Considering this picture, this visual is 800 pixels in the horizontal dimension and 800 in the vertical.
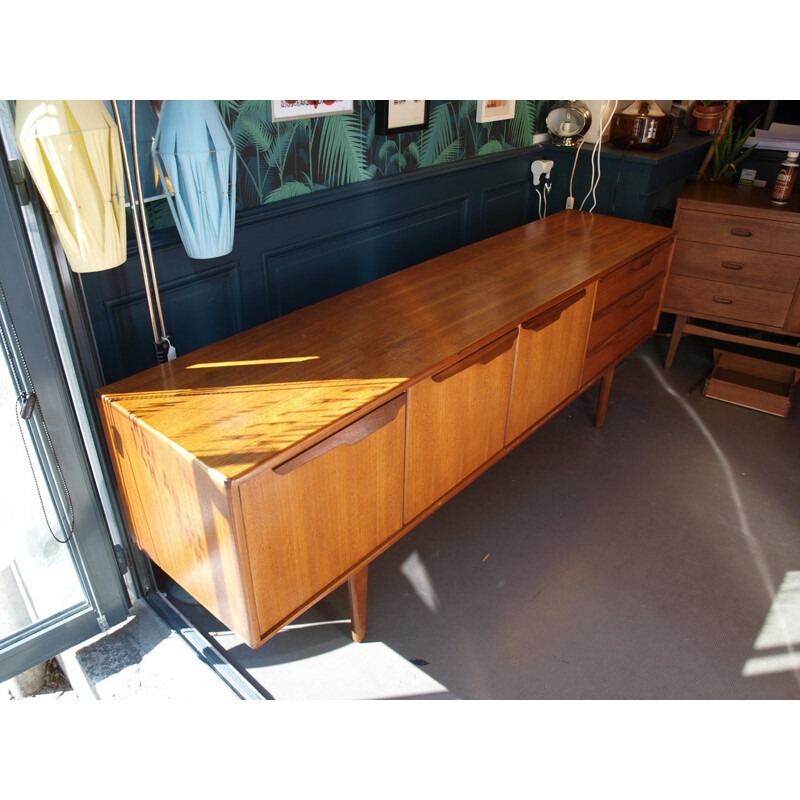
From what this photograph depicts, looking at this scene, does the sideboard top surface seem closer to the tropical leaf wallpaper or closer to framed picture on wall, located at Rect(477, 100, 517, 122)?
the tropical leaf wallpaper

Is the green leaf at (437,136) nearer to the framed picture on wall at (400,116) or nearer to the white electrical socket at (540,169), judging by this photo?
the framed picture on wall at (400,116)

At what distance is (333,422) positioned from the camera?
1.27m

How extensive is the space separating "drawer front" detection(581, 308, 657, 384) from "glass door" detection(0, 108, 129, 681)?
5.02 ft

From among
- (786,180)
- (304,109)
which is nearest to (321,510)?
(304,109)

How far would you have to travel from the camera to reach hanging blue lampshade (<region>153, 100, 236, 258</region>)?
4.36ft

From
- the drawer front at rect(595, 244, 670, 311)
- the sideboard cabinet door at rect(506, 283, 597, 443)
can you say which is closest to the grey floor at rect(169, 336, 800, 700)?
the sideboard cabinet door at rect(506, 283, 597, 443)

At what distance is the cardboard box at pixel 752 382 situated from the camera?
2713mm

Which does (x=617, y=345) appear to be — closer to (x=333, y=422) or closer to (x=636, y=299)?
(x=636, y=299)

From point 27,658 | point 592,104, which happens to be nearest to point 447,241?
Result: point 592,104

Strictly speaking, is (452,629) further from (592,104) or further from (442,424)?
(592,104)

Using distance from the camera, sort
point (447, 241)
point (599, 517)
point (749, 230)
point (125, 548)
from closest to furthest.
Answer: point (125, 548) → point (599, 517) → point (447, 241) → point (749, 230)

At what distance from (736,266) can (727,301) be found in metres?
0.15

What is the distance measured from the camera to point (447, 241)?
2443 mm
